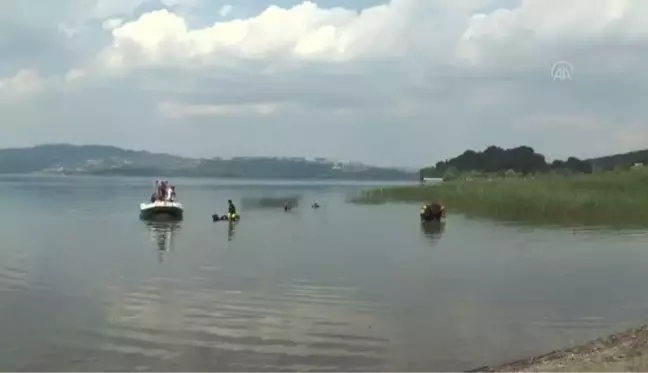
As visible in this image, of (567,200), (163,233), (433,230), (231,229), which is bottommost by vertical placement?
(163,233)

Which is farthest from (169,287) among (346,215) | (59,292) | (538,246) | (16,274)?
(346,215)

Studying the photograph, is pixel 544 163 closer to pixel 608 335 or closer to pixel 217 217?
pixel 217 217

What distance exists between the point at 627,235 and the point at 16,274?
33.2 m

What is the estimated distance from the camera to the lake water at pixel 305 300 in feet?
49.1

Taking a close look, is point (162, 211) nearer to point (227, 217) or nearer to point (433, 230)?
point (227, 217)

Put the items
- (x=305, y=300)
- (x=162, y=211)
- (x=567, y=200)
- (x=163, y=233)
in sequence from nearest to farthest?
(x=305, y=300), (x=163, y=233), (x=162, y=211), (x=567, y=200)

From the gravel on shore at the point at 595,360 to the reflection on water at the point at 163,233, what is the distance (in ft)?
70.2

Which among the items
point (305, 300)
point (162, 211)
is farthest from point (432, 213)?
point (305, 300)

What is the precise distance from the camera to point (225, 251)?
3516cm

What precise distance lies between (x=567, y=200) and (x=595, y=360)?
5248 centimetres

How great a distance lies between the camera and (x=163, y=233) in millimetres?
45438

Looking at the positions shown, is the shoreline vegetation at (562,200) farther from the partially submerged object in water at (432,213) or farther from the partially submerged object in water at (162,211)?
the partially submerged object in water at (162,211)

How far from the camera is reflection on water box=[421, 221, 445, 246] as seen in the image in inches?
1732

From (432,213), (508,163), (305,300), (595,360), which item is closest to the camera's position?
(595,360)
